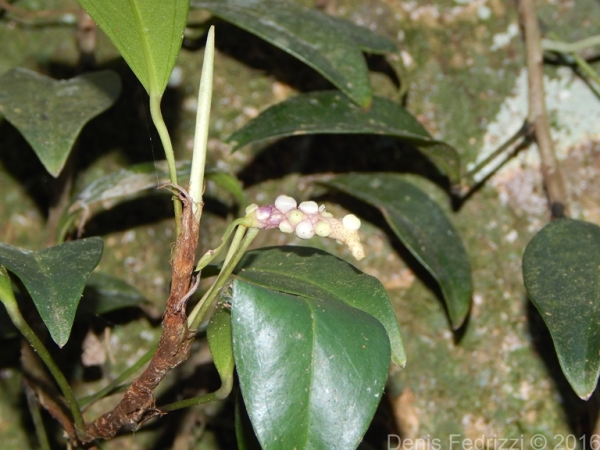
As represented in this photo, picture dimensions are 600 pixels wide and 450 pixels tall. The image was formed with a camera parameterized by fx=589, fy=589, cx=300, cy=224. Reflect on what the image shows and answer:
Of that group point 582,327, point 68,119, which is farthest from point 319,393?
point 68,119

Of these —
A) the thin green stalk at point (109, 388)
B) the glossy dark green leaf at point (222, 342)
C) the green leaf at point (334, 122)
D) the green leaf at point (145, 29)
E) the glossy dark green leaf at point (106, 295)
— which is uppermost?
the green leaf at point (145, 29)

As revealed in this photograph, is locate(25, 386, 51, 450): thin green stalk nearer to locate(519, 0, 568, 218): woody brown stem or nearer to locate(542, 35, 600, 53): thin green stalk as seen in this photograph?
locate(519, 0, 568, 218): woody brown stem

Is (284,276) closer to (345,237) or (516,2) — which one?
(345,237)

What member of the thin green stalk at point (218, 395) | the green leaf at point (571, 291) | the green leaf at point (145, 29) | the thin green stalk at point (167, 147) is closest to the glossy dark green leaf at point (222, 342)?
the thin green stalk at point (218, 395)

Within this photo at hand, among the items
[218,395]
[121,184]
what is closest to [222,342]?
[218,395]

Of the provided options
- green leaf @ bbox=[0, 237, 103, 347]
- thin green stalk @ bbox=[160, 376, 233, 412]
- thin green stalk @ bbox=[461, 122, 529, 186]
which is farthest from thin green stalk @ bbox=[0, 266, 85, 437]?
thin green stalk @ bbox=[461, 122, 529, 186]

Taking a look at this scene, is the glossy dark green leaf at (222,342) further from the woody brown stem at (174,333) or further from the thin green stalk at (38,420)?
the thin green stalk at (38,420)

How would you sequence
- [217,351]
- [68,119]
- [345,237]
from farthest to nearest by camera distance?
[68,119] → [217,351] → [345,237]
